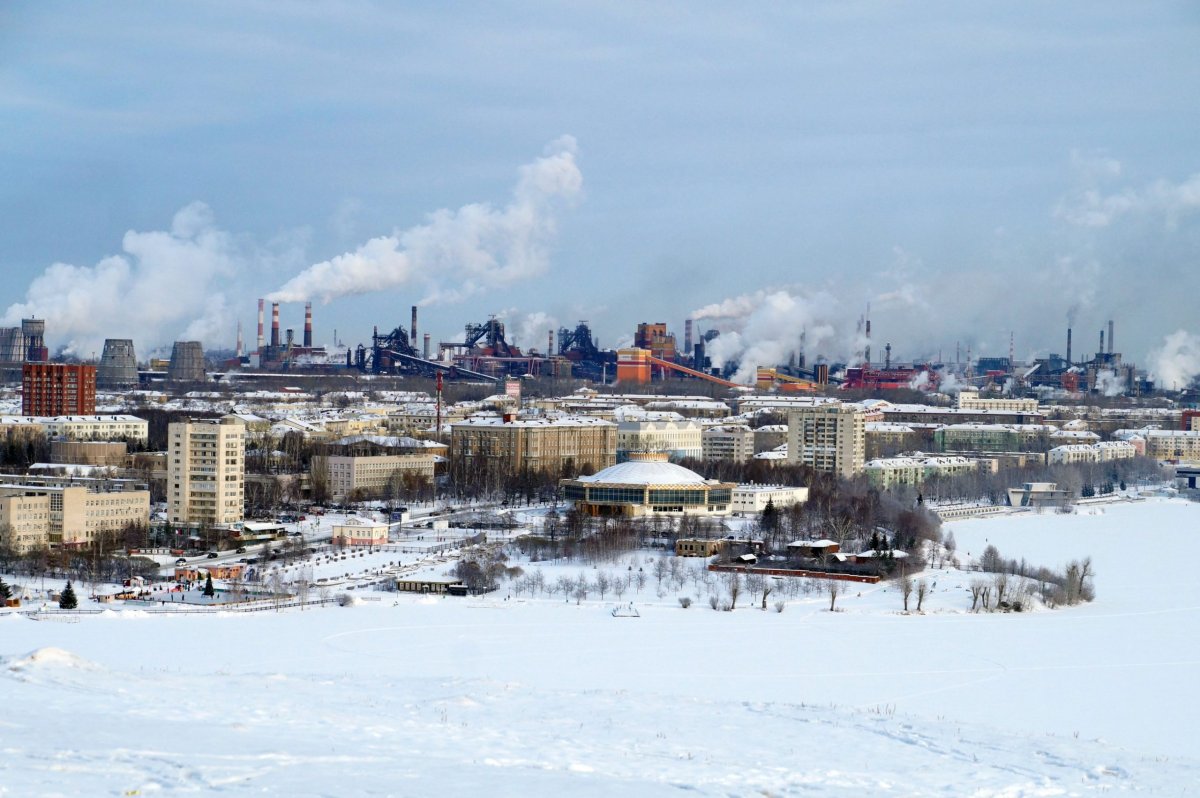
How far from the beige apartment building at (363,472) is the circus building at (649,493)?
15.4ft

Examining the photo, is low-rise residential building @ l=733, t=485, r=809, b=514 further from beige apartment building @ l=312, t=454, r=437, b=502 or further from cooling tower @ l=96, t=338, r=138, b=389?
cooling tower @ l=96, t=338, r=138, b=389

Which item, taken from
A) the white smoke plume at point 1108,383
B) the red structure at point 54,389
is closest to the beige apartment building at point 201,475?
the red structure at point 54,389

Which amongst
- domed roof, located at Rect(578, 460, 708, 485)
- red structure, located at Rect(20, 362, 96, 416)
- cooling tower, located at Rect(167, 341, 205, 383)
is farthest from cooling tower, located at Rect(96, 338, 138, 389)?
domed roof, located at Rect(578, 460, 708, 485)

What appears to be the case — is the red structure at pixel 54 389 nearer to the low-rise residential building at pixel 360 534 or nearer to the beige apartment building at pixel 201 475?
the beige apartment building at pixel 201 475

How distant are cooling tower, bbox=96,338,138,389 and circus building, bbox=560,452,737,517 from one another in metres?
42.2

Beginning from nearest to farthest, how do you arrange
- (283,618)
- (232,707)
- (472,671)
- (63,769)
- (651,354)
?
1. (63,769)
2. (232,707)
3. (472,671)
4. (283,618)
5. (651,354)

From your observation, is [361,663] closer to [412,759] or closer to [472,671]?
[472,671]

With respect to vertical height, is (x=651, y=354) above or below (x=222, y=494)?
above

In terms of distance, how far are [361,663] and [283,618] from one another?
8.93ft

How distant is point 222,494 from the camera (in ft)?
74.3

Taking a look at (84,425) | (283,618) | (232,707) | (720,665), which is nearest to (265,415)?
(84,425)

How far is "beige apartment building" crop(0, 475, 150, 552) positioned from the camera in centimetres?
1972

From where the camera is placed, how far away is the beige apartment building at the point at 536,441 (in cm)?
3481

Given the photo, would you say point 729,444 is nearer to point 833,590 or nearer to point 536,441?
point 536,441
